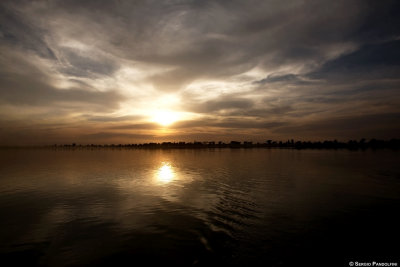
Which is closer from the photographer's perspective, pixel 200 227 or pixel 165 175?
pixel 200 227

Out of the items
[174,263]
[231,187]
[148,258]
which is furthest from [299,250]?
[231,187]

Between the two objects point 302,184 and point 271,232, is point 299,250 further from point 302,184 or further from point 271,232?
point 302,184

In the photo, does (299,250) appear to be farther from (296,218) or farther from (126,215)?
(126,215)

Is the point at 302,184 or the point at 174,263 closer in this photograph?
the point at 174,263

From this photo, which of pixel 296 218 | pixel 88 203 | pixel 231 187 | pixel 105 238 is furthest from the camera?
pixel 231 187

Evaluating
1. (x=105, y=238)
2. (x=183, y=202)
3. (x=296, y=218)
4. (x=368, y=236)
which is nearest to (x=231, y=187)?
(x=183, y=202)

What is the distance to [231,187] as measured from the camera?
29594 mm

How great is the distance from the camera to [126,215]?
18031 mm

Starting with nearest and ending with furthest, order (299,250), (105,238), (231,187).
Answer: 1. (299,250)
2. (105,238)
3. (231,187)

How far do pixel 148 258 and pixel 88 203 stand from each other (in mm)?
13709

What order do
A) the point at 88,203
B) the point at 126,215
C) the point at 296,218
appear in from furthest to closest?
the point at 88,203 < the point at 126,215 < the point at 296,218

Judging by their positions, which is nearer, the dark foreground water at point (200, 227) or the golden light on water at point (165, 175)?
the dark foreground water at point (200, 227)

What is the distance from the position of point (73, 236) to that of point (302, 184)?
93.3 feet

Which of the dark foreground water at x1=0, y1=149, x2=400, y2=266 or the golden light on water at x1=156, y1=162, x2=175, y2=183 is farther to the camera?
the golden light on water at x1=156, y1=162, x2=175, y2=183
